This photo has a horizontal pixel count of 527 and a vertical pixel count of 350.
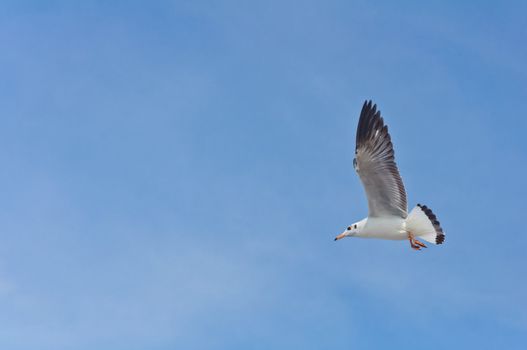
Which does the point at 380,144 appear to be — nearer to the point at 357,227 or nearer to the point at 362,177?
the point at 362,177

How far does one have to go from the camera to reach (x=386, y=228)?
81.8ft

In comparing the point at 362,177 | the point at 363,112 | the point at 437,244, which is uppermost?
the point at 363,112

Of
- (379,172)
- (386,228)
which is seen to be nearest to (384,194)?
(379,172)

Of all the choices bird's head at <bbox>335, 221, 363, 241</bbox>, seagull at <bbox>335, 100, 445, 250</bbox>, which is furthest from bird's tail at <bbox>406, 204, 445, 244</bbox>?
bird's head at <bbox>335, 221, 363, 241</bbox>

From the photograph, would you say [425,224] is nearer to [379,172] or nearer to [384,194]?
[384,194]

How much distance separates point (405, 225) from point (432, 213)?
0.90m

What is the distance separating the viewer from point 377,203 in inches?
975

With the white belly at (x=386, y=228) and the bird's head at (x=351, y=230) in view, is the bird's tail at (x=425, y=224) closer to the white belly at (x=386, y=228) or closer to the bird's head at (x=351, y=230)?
the white belly at (x=386, y=228)

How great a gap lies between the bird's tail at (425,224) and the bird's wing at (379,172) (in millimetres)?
321

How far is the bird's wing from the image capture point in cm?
2430

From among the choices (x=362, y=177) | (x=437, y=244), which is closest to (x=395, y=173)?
(x=362, y=177)

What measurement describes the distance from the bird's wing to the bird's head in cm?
81

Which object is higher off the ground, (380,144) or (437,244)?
(380,144)

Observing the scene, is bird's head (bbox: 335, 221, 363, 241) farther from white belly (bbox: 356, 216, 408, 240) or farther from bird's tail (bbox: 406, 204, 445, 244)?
bird's tail (bbox: 406, 204, 445, 244)
